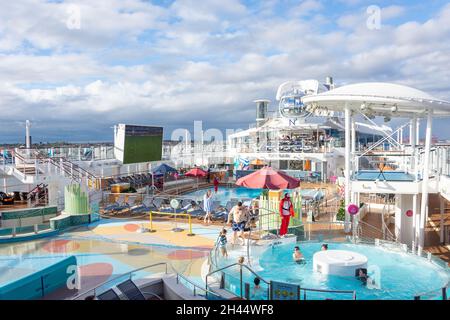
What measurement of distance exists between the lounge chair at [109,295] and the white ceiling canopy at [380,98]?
8159 mm

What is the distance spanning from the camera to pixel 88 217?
45.0ft

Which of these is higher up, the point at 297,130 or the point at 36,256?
the point at 297,130

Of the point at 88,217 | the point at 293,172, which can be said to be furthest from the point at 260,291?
the point at 293,172

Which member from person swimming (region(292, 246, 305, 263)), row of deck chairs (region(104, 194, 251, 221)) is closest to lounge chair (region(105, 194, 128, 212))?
row of deck chairs (region(104, 194, 251, 221))

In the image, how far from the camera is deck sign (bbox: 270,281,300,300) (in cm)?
547

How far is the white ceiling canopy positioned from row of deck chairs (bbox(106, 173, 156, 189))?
13.5 m

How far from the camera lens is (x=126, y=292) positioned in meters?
6.06

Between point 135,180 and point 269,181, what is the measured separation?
13117mm

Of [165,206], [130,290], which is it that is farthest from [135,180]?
[130,290]

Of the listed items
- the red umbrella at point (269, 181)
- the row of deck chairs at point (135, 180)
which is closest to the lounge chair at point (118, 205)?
the row of deck chairs at point (135, 180)

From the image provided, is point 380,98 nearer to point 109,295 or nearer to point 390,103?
point 390,103

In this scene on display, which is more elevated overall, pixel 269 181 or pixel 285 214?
pixel 269 181
